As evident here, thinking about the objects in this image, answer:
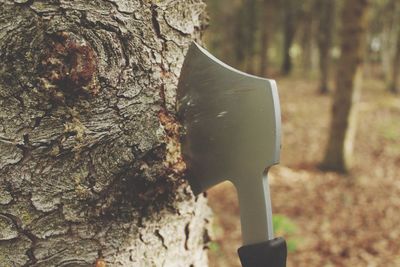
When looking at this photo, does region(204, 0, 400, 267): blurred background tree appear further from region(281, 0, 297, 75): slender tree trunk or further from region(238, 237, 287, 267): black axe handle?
region(281, 0, 297, 75): slender tree trunk

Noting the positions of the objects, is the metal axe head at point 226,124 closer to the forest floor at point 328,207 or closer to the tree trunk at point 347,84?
the forest floor at point 328,207

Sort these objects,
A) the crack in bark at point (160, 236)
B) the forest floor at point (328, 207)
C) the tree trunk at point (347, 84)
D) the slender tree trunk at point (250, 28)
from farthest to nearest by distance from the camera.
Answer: the slender tree trunk at point (250, 28) < the tree trunk at point (347, 84) < the forest floor at point (328, 207) < the crack in bark at point (160, 236)

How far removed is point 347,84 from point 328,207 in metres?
2.09

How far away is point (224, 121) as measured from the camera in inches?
33.0

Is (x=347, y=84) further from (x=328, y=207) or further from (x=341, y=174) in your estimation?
(x=328, y=207)

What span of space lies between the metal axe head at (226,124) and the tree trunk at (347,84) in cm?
609

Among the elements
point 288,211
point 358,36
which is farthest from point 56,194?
point 358,36

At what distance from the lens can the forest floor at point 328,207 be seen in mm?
4422

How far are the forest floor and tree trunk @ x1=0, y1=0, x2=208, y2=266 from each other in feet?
9.40

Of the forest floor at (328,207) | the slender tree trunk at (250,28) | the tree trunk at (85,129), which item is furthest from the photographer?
the slender tree trunk at (250,28)

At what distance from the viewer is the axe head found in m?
0.78

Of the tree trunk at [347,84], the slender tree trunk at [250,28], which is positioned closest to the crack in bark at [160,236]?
the tree trunk at [347,84]

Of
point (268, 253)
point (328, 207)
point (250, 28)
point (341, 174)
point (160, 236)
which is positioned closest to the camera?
point (268, 253)

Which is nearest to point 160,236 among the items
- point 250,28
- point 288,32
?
point 250,28
